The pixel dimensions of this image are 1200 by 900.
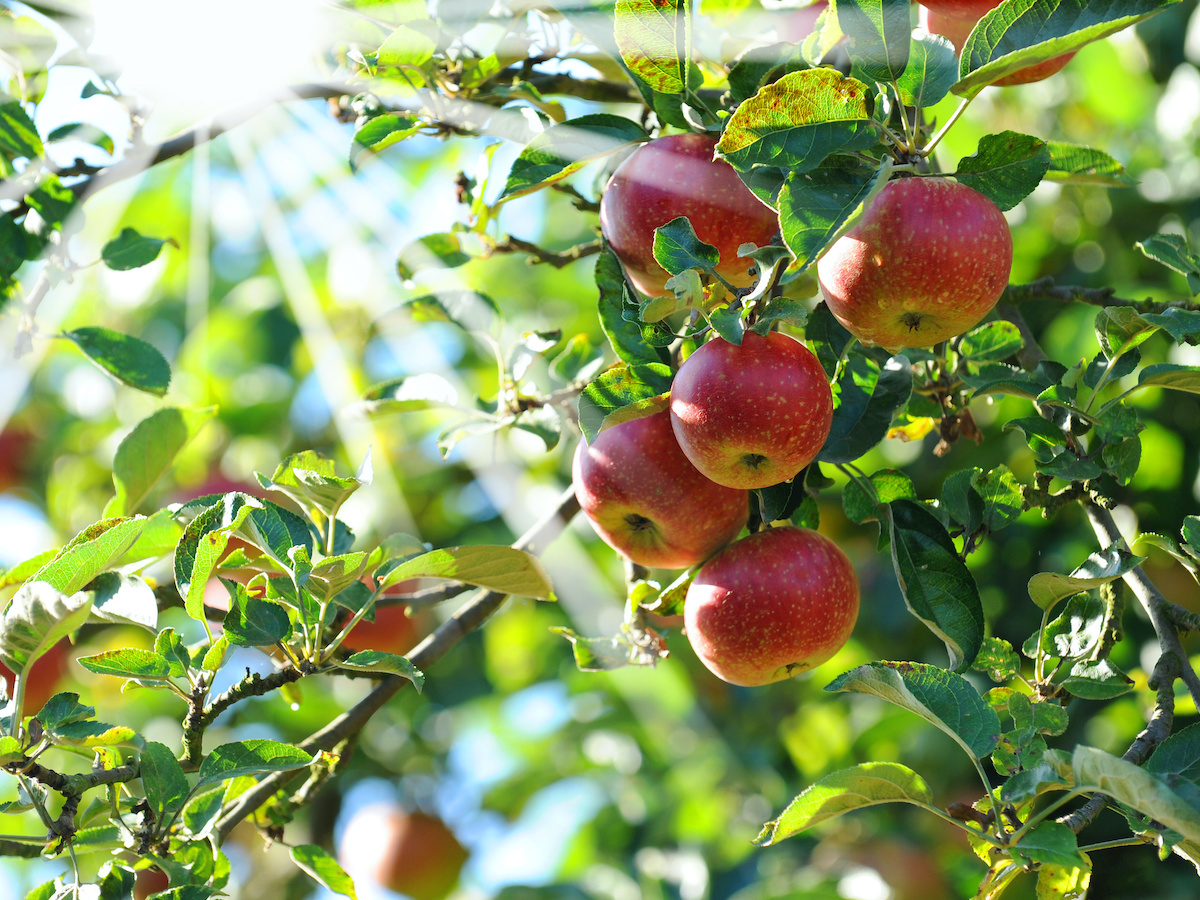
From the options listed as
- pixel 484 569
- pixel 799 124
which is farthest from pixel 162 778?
pixel 799 124

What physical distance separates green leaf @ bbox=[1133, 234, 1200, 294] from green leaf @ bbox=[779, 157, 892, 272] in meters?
0.35

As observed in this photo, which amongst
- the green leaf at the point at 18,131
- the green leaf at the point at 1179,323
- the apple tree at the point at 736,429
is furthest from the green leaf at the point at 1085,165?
the green leaf at the point at 18,131

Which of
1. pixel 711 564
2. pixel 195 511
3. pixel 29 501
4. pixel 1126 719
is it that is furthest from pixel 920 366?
pixel 29 501

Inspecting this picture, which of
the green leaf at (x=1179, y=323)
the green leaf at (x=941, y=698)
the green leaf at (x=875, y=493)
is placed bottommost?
the green leaf at (x=875, y=493)

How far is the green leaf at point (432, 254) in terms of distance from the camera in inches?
50.9

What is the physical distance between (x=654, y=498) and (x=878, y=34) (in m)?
0.47

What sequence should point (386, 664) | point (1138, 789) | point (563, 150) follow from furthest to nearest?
point (563, 150)
point (386, 664)
point (1138, 789)

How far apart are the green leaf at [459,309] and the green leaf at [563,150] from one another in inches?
14.7

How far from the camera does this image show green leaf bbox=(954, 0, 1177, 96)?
720 mm

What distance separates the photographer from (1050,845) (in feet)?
2.41

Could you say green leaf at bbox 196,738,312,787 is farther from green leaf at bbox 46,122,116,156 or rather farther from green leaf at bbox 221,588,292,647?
green leaf at bbox 46,122,116,156

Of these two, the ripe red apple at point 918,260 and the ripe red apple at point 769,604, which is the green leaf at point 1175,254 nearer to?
the ripe red apple at point 918,260

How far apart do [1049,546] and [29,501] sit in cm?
287

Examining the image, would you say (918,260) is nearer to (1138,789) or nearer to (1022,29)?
(1022,29)
